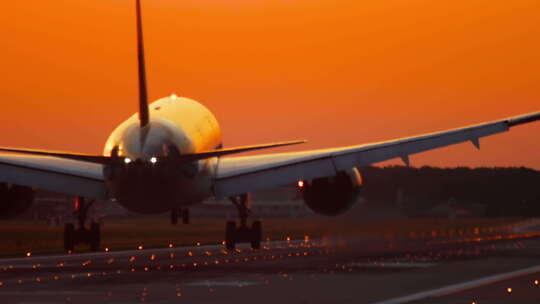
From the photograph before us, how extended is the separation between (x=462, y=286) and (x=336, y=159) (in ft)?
51.0

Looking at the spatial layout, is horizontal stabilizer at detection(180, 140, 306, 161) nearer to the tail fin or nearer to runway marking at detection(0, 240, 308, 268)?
the tail fin

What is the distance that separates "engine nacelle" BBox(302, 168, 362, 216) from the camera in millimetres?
44719

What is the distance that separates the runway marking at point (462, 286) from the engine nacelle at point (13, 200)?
64.5ft

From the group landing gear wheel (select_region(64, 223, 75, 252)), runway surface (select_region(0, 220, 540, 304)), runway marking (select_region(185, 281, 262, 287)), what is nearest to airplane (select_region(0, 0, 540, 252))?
landing gear wheel (select_region(64, 223, 75, 252))

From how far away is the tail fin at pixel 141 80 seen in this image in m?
38.3

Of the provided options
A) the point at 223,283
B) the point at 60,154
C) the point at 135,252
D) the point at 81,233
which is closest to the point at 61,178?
the point at 81,233

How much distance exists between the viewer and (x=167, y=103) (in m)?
49.3

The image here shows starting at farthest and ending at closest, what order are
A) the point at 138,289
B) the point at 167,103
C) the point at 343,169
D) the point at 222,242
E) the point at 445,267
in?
1. the point at 222,242
2. the point at 167,103
3. the point at 343,169
4. the point at 445,267
5. the point at 138,289

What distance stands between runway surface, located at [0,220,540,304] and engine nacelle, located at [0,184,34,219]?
13.1 feet

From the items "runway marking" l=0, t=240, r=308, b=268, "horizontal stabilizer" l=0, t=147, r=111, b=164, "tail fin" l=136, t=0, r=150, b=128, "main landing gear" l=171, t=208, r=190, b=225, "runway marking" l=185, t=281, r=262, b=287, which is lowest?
"runway marking" l=185, t=281, r=262, b=287

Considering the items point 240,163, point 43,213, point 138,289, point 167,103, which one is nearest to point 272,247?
point 240,163

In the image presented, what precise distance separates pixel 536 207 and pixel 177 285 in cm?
4228

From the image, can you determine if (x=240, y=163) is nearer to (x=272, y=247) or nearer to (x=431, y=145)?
(x=272, y=247)

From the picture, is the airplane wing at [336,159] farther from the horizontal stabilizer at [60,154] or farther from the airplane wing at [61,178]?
the horizontal stabilizer at [60,154]
